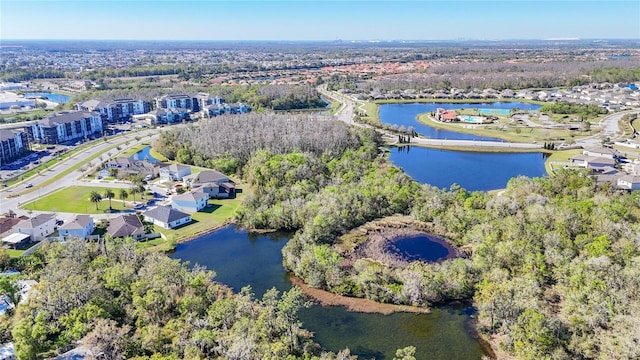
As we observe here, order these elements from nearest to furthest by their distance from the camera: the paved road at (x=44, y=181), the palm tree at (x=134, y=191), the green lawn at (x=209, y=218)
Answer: the green lawn at (x=209, y=218), the paved road at (x=44, y=181), the palm tree at (x=134, y=191)

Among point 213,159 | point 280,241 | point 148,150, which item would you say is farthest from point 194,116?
point 280,241

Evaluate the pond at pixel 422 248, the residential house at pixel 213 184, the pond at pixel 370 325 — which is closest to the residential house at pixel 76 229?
the pond at pixel 370 325

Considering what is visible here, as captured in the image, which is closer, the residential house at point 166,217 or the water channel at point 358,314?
the water channel at point 358,314

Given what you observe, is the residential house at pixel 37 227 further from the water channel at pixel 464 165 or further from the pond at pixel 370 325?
the water channel at pixel 464 165

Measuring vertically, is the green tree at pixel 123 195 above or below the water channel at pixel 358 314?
above

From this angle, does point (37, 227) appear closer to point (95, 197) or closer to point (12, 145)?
point (95, 197)

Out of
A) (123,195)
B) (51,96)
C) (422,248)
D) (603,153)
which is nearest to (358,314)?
(422,248)

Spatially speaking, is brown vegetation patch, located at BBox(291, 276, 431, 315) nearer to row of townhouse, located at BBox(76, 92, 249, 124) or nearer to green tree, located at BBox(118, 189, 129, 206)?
green tree, located at BBox(118, 189, 129, 206)

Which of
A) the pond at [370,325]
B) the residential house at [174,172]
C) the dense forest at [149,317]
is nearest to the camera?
the dense forest at [149,317]
